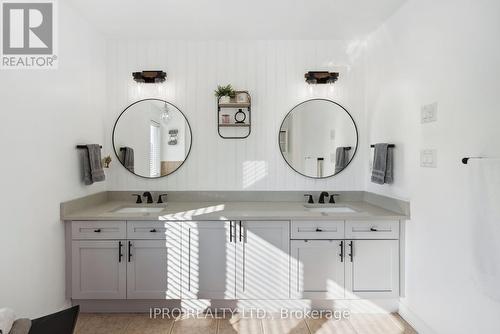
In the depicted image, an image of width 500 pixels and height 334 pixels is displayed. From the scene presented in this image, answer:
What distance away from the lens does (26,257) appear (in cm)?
222

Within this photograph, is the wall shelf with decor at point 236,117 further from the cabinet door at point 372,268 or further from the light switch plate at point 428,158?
the light switch plate at point 428,158

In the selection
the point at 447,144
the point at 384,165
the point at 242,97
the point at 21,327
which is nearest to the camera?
the point at 21,327

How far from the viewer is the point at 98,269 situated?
2713 mm

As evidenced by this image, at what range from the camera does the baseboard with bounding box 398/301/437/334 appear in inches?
94.1

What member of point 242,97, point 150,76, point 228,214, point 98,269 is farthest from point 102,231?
point 242,97

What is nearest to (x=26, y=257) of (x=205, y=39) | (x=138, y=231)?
(x=138, y=231)

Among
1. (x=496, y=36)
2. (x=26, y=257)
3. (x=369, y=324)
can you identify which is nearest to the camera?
(x=496, y=36)

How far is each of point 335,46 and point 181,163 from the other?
193 cm

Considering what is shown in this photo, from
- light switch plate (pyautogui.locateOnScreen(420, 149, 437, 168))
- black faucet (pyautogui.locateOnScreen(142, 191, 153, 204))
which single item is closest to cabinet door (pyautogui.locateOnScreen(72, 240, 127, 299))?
black faucet (pyautogui.locateOnScreen(142, 191, 153, 204))

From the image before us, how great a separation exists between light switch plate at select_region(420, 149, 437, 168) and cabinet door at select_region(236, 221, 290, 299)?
1090 millimetres

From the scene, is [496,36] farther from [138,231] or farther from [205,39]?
[138,231]

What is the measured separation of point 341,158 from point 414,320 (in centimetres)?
153

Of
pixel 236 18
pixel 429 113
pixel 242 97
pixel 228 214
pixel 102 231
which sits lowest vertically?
pixel 102 231

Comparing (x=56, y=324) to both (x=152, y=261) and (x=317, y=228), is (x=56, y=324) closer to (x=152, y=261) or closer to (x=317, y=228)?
(x=152, y=261)
